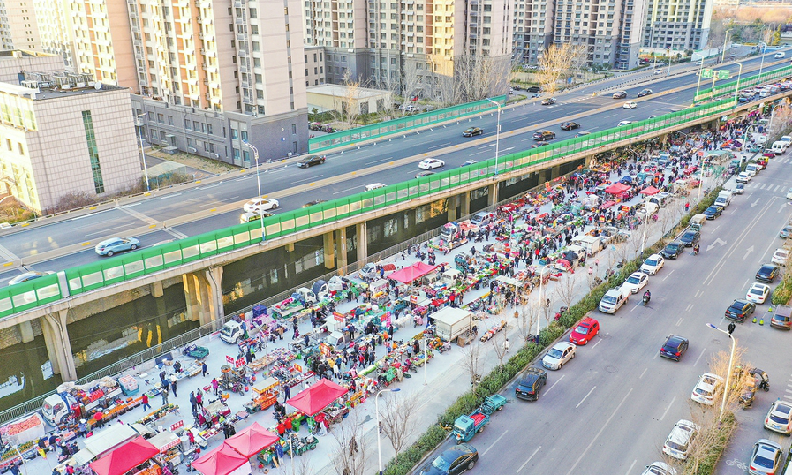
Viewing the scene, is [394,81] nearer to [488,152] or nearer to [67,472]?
[488,152]

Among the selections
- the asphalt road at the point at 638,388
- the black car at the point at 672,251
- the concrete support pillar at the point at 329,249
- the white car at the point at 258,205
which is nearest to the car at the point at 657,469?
the asphalt road at the point at 638,388

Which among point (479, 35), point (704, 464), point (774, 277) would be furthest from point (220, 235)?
point (479, 35)

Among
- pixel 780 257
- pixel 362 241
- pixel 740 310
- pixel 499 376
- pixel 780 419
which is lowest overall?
pixel 499 376

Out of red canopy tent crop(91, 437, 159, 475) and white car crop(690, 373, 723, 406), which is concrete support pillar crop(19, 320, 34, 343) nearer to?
red canopy tent crop(91, 437, 159, 475)

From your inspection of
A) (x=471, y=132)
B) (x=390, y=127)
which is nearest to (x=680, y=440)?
(x=471, y=132)

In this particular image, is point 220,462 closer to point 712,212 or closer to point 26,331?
point 26,331

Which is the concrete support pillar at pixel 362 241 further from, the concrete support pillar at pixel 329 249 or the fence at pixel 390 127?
the fence at pixel 390 127
